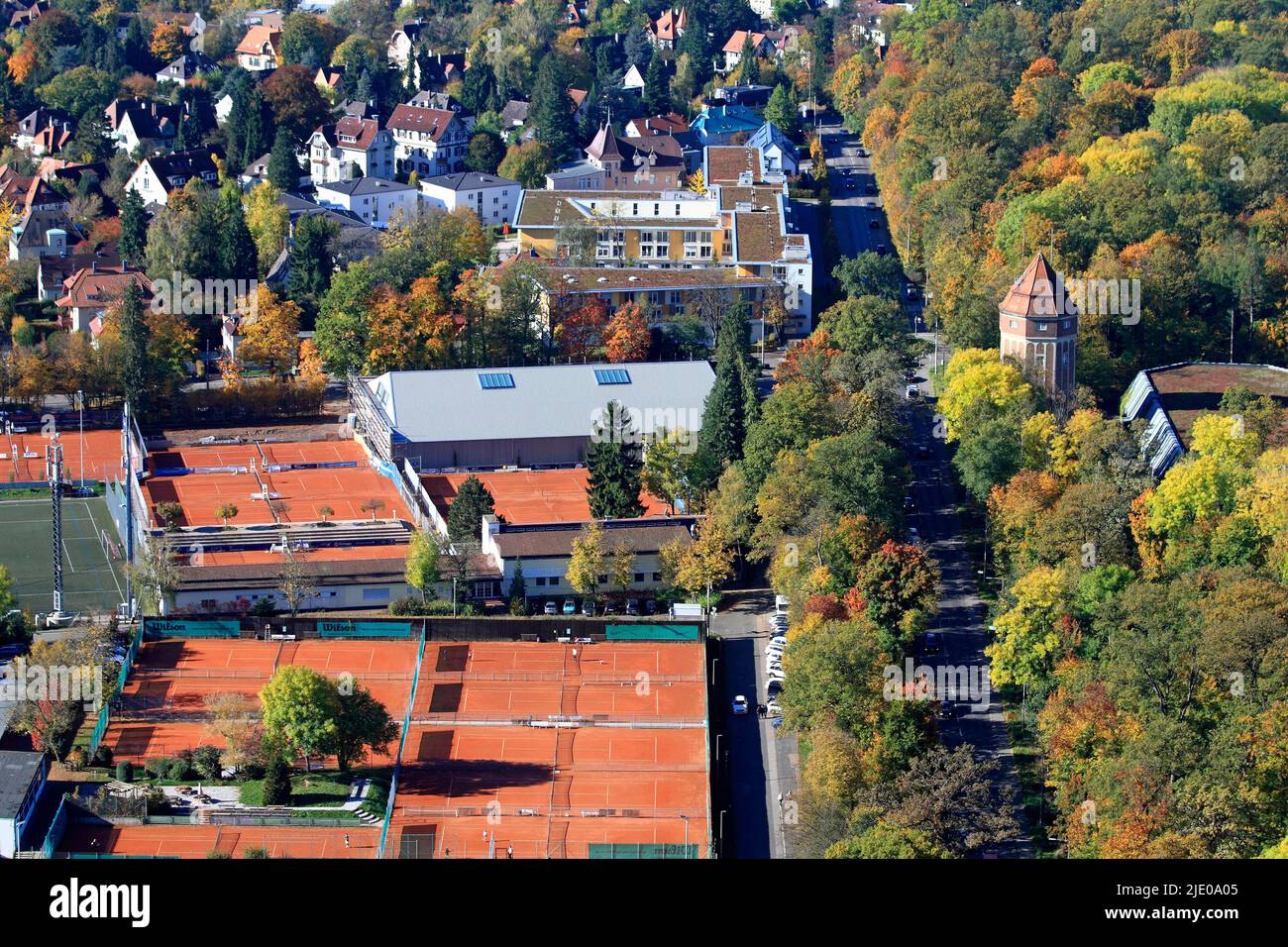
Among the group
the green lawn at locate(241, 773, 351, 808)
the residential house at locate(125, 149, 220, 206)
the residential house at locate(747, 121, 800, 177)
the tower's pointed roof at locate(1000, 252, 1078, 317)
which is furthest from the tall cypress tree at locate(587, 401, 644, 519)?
the residential house at locate(125, 149, 220, 206)

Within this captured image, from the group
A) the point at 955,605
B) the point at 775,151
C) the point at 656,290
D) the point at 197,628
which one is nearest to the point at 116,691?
the point at 197,628

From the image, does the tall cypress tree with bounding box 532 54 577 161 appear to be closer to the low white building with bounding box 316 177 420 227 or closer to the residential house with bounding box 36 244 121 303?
the low white building with bounding box 316 177 420 227

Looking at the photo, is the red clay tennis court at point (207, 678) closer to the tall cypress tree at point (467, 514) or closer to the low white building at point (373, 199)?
the tall cypress tree at point (467, 514)

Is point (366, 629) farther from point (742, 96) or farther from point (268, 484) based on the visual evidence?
point (742, 96)

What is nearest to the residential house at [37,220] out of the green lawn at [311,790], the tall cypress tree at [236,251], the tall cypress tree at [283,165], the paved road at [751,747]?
the tall cypress tree at [283,165]
